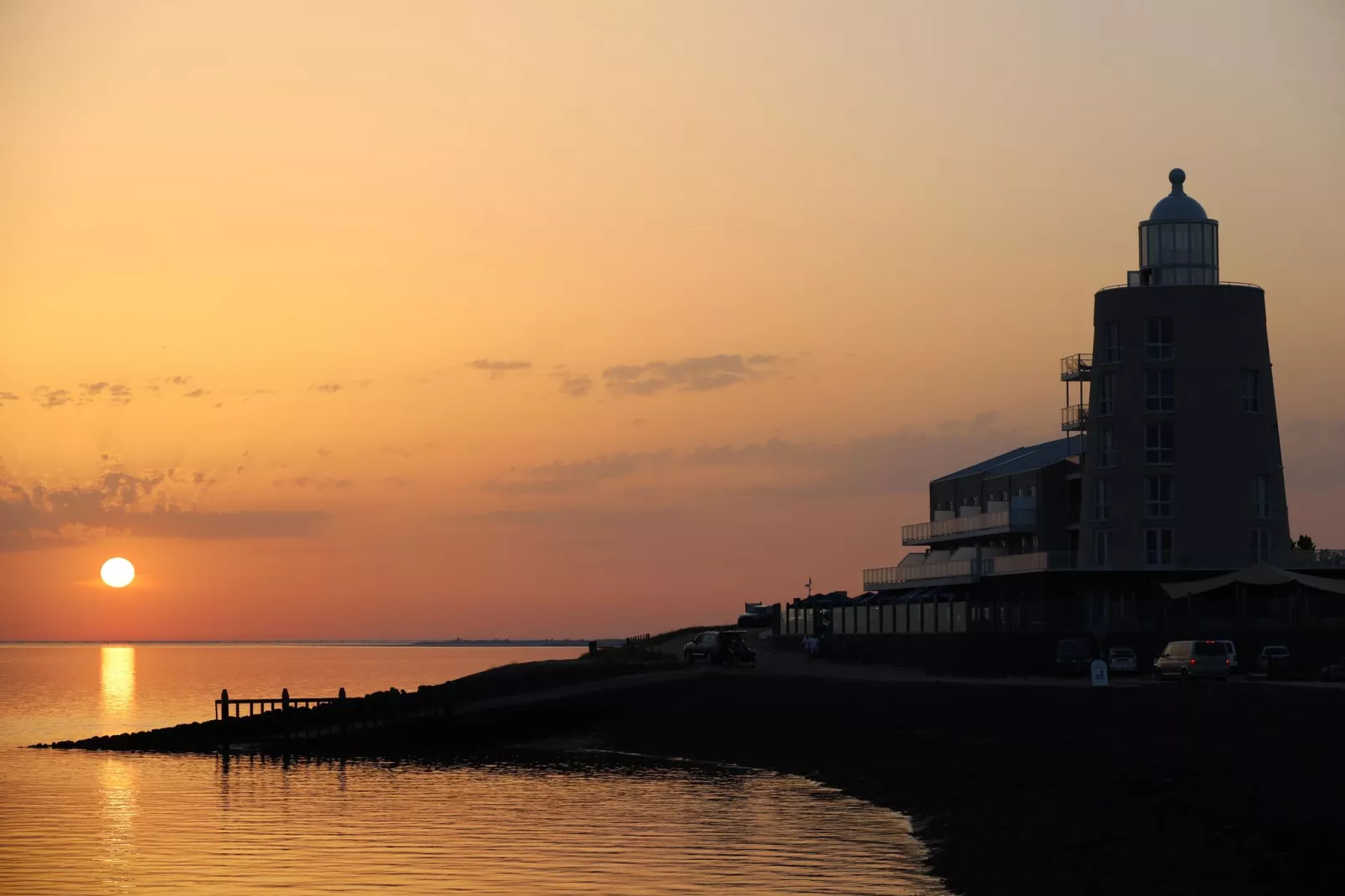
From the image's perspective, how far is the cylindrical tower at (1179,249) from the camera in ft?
329

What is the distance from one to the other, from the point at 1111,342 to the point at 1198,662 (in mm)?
38884

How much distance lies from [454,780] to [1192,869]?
32.9m

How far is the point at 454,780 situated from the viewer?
184 ft

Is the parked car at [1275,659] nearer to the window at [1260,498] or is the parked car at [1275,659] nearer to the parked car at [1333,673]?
the parked car at [1333,673]

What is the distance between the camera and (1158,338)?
98.7 metres

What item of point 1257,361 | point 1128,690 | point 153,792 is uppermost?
point 1257,361

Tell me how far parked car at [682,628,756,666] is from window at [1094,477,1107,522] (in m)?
24.0

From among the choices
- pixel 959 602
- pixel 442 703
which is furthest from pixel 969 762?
pixel 959 602

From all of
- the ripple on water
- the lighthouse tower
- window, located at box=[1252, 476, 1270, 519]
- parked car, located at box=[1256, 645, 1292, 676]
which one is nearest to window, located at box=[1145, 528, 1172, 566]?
the lighthouse tower

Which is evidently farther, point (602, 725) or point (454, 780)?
point (602, 725)

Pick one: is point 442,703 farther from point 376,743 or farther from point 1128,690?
point 1128,690

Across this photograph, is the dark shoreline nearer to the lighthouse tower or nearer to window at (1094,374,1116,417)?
the lighthouse tower

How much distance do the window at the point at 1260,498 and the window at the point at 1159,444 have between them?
5.49m

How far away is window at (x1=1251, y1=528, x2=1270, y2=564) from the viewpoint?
320 feet
